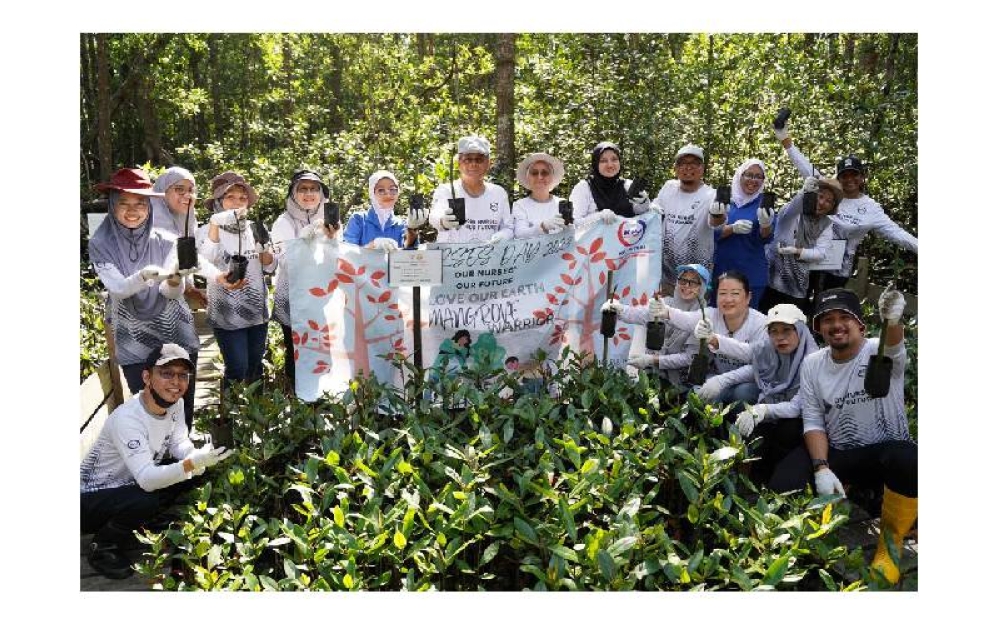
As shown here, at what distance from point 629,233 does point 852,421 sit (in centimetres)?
220

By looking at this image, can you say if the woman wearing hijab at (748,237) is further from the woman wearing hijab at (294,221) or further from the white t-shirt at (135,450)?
the white t-shirt at (135,450)

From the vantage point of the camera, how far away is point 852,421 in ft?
15.4

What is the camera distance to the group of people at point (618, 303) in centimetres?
448

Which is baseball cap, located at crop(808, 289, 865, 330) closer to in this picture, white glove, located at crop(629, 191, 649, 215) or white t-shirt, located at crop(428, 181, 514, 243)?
white glove, located at crop(629, 191, 649, 215)

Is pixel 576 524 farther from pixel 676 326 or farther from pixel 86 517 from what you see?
pixel 86 517

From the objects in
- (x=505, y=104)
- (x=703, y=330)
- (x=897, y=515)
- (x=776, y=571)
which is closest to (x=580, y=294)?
(x=703, y=330)

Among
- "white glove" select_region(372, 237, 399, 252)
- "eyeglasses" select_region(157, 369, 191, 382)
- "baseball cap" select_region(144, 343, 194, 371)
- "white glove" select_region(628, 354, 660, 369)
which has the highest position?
"white glove" select_region(372, 237, 399, 252)

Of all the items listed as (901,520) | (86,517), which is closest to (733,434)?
(901,520)

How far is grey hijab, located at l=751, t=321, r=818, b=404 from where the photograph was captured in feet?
16.8

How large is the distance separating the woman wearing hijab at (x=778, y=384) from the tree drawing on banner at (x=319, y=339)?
105 inches

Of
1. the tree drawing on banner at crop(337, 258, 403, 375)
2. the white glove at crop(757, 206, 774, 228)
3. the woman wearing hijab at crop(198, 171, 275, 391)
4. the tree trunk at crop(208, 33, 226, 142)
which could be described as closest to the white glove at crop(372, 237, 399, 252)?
the tree drawing on banner at crop(337, 258, 403, 375)

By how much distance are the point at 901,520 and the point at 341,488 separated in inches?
104

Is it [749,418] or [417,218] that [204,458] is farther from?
[749,418]

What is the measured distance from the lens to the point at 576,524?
405 centimetres
